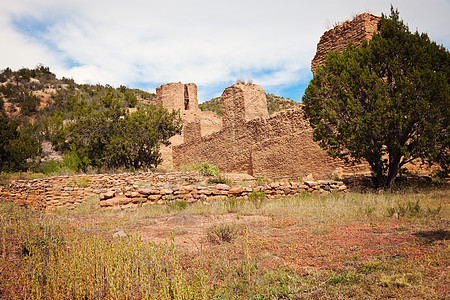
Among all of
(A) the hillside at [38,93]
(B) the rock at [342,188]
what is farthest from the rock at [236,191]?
(A) the hillside at [38,93]

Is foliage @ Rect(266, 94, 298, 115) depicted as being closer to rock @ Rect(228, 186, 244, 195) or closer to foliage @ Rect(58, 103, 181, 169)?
foliage @ Rect(58, 103, 181, 169)

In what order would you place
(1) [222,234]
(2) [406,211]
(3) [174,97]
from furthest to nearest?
1. (3) [174,97]
2. (2) [406,211]
3. (1) [222,234]

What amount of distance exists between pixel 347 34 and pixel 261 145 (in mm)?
6910

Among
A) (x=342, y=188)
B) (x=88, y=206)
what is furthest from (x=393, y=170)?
(x=88, y=206)

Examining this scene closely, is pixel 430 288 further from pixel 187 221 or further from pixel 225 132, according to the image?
pixel 225 132

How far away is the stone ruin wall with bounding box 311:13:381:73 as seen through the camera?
43.6ft

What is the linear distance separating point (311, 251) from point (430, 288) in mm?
1697

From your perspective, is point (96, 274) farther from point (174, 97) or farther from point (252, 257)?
point (174, 97)

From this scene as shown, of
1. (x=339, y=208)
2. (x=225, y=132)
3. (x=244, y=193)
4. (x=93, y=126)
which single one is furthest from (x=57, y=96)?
(x=339, y=208)

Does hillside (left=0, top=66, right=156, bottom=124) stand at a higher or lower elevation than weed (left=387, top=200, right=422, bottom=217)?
higher

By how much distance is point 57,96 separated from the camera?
4228 cm

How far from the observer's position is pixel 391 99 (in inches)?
373

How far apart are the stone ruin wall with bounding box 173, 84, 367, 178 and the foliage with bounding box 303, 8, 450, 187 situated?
9.76 ft

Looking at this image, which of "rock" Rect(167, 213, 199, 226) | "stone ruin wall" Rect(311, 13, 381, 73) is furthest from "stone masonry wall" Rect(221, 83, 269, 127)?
"rock" Rect(167, 213, 199, 226)
